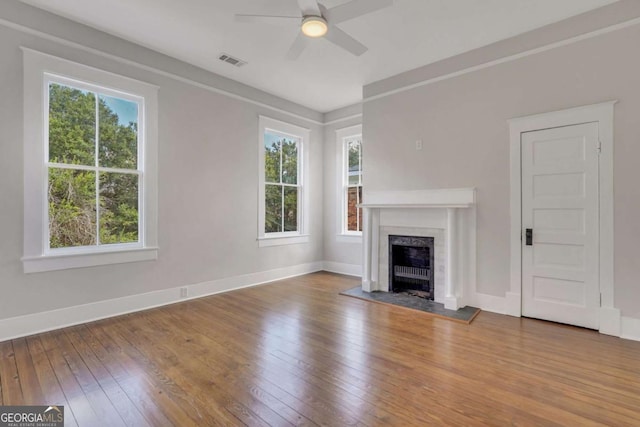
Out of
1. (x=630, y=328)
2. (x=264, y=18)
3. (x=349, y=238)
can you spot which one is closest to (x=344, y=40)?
(x=264, y=18)

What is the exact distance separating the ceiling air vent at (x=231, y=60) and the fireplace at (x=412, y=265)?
325 cm

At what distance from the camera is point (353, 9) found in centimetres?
235

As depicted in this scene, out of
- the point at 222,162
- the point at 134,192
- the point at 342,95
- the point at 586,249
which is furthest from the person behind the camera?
the point at 342,95

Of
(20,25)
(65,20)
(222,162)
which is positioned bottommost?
(222,162)

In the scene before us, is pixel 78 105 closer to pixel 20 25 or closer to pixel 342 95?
pixel 20 25

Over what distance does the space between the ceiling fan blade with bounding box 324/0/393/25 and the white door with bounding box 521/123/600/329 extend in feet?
7.64

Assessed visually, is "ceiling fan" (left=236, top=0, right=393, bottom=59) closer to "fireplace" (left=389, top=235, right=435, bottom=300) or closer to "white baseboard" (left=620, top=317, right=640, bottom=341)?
"fireplace" (left=389, top=235, right=435, bottom=300)

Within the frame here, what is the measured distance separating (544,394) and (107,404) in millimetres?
2850

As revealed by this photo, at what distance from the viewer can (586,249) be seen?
121 inches

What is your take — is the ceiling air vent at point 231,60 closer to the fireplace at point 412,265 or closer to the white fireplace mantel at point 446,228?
the white fireplace mantel at point 446,228

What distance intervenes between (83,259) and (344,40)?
3.50 m

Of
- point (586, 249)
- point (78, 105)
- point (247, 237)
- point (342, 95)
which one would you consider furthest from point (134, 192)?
point (586, 249)

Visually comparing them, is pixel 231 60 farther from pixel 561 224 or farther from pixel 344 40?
pixel 561 224

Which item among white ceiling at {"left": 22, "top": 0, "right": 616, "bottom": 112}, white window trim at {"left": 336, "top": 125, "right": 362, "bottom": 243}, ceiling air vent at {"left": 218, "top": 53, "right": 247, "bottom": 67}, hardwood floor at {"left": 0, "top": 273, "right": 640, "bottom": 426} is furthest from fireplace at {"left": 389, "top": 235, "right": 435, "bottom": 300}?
ceiling air vent at {"left": 218, "top": 53, "right": 247, "bottom": 67}
